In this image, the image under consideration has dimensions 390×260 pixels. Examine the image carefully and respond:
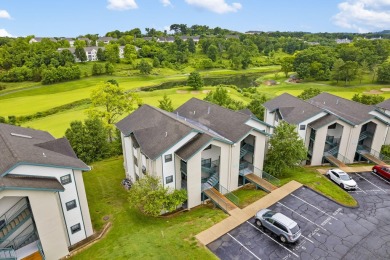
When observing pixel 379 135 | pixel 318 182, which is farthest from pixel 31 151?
pixel 379 135

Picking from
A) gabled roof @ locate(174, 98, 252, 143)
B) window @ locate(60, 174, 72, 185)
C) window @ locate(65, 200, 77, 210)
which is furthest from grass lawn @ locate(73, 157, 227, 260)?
gabled roof @ locate(174, 98, 252, 143)

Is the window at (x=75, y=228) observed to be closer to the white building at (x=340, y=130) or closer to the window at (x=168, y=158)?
the window at (x=168, y=158)

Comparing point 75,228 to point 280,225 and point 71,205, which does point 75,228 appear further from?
point 280,225

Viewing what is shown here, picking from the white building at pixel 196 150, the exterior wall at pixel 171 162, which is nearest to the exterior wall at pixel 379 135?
the white building at pixel 196 150

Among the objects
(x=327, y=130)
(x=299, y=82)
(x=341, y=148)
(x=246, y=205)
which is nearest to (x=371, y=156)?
(x=341, y=148)

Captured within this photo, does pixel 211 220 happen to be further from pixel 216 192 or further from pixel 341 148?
pixel 341 148

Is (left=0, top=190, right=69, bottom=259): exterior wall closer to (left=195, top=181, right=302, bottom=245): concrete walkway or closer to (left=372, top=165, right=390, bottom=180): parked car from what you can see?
(left=195, top=181, right=302, bottom=245): concrete walkway

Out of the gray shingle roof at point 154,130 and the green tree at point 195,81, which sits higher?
the gray shingle roof at point 154,130
